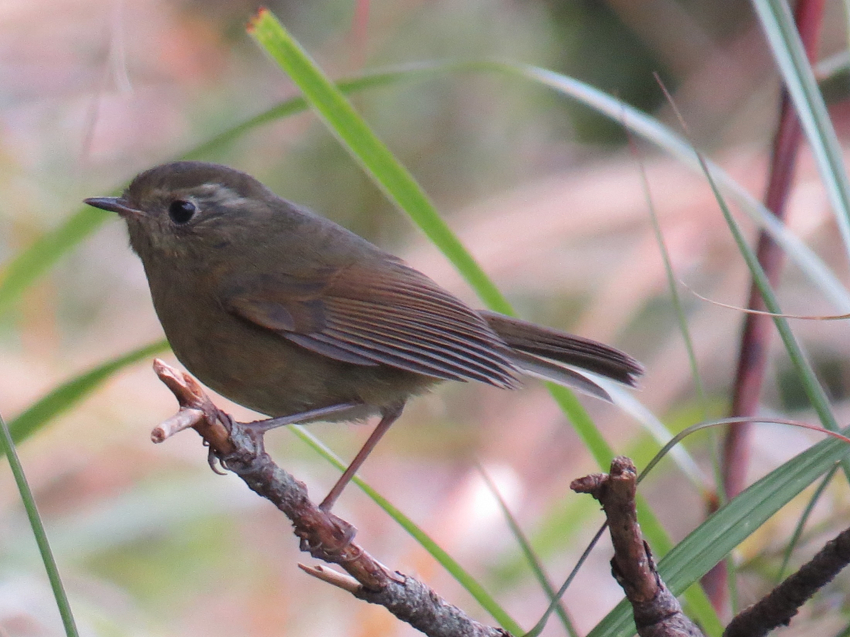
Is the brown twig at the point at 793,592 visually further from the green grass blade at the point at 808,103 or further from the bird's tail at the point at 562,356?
the bird's tail at the point at 562,356

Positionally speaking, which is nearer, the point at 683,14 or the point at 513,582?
the point at 513,582

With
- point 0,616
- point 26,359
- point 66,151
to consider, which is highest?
point 66,151

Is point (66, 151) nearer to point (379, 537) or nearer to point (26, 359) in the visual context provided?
point (26, 359)

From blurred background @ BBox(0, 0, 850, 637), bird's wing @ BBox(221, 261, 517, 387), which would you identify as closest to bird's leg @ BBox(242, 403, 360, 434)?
bird's wing @ BBox(221, 261, 517, 387)

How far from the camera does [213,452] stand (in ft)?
5.36

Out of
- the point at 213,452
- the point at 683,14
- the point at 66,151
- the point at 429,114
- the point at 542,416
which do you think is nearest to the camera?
the point at 213,452

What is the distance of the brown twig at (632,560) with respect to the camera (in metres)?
1.16

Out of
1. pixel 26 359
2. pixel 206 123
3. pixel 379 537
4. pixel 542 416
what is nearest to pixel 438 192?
pixel 206 123

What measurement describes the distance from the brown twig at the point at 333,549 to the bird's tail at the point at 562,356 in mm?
728

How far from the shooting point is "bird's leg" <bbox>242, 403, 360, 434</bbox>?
190cm

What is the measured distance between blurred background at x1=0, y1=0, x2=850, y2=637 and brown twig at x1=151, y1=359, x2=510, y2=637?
3.95ft

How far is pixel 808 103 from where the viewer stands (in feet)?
5.52

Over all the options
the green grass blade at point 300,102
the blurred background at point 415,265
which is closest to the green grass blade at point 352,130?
the green grass blade at point 300,102

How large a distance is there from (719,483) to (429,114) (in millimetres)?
4553
